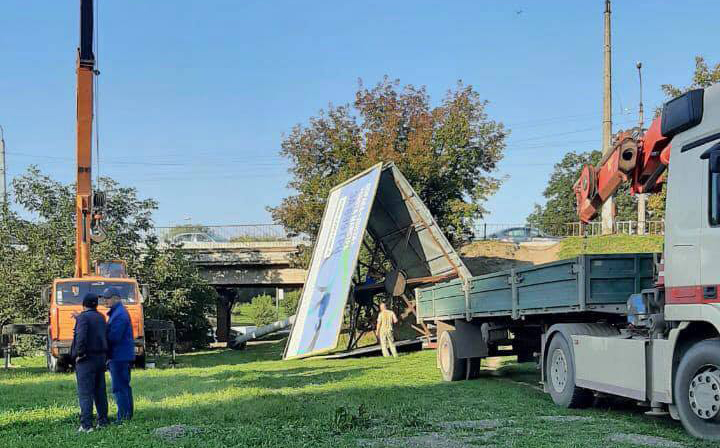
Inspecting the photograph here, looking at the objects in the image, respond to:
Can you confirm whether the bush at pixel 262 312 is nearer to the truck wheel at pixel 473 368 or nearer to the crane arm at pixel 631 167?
the truck wheel at pixel 473 368

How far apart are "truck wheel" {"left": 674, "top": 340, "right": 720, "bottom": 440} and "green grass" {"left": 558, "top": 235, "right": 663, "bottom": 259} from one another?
2615 centimetres

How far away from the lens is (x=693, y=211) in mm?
8250

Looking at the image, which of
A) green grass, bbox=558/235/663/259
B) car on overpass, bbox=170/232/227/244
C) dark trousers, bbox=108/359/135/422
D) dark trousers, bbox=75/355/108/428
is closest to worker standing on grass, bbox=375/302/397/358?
green grass, bbox=558/235/663/259

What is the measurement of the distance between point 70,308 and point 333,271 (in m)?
6.85

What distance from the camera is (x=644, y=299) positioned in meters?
9.47

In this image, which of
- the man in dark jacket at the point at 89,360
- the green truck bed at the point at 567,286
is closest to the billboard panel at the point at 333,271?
the green truck bed at the point at 567,286

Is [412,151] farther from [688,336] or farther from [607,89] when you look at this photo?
[688,336]

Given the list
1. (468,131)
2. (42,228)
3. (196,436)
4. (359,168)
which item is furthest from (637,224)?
(196,436)

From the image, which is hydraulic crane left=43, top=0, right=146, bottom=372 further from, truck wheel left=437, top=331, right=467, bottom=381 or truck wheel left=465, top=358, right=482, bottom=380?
truck wheel left=465, top=358, right=482, bottom=380

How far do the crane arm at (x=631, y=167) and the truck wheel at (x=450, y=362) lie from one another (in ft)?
14.6

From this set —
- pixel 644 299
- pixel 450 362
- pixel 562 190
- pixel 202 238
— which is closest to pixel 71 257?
pixel 202 238

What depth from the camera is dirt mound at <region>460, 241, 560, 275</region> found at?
36031 millimetres

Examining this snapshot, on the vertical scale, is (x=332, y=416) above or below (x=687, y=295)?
below

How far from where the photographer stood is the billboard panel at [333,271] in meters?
20.7
